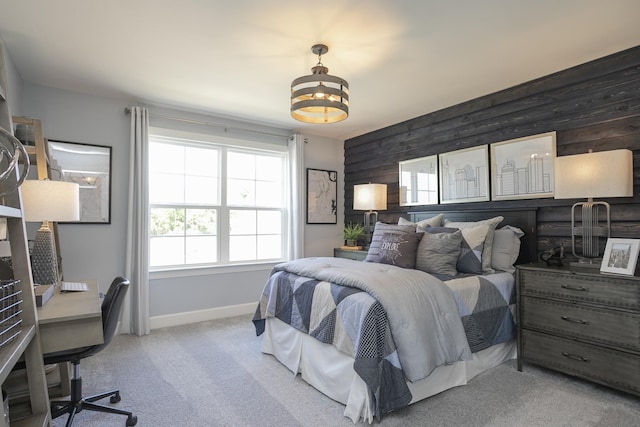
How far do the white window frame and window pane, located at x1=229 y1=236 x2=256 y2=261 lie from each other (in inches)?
2.2

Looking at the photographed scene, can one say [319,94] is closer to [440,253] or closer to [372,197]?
[440,253]

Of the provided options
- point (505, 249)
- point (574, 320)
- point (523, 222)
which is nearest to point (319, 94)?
point (505, 249)

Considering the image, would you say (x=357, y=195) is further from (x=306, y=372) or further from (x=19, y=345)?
(x=19, y=345)

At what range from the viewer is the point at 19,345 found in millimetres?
1125

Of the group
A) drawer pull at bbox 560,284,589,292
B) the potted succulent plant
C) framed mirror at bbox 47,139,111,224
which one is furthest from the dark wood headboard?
framed mirror at bbox 47,139,111,224

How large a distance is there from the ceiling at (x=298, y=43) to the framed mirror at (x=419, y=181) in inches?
33.0

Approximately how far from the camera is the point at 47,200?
7.29 feet

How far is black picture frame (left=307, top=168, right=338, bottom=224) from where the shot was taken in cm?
498

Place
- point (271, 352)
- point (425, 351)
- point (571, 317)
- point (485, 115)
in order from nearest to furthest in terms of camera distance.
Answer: point (425, 351), point (571, 317), point (271, 352), point (485, 115)

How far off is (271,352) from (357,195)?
7.29 feet

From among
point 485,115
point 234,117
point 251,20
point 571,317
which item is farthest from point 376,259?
point 234,117

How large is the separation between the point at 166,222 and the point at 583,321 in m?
3.98

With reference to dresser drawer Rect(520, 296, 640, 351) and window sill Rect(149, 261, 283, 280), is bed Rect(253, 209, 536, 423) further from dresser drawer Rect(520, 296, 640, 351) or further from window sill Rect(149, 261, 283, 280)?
window sill Rect(149, 261, 283, 280)

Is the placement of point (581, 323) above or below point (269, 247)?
below
